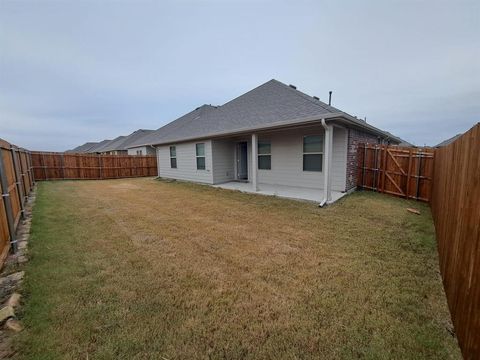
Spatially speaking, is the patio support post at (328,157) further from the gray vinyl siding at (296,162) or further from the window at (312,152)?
the window at (312,152)

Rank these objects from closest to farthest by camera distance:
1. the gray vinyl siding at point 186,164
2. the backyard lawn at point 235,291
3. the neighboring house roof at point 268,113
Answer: the backyard lawn at point 235,291 < the neighboring house roof at point 268,113 < the gray vinyl siding at point 186,164

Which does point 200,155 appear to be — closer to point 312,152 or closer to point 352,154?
point 312,152

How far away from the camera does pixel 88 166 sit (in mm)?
15844

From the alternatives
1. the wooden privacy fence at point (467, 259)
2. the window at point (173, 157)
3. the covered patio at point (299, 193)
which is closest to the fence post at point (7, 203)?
the wooden privacy fence at point (467, 259)

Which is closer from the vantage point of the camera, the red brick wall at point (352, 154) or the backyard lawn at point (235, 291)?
the backyard lawn at point (235, 291)

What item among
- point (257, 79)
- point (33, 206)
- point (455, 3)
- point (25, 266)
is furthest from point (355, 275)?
point (257, 79)

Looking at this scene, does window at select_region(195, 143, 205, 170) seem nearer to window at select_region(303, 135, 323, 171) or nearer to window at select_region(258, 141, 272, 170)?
window at select_region(258, 141, 272, 170)

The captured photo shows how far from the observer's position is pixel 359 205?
260 inches

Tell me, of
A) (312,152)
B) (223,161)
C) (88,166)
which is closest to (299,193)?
(312,152)

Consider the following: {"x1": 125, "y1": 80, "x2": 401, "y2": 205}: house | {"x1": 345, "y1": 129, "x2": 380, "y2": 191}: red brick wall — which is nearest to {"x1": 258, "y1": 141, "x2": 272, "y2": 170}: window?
{"x1": 125, "y1": 80, "x2": 401, "y2": 205}: house

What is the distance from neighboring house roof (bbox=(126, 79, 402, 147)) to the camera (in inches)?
283

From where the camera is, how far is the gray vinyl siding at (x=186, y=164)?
36.7ft

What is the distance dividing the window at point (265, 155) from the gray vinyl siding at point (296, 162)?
19 centimetres

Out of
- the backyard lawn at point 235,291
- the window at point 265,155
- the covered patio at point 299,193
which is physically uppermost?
the window at point 265,155
